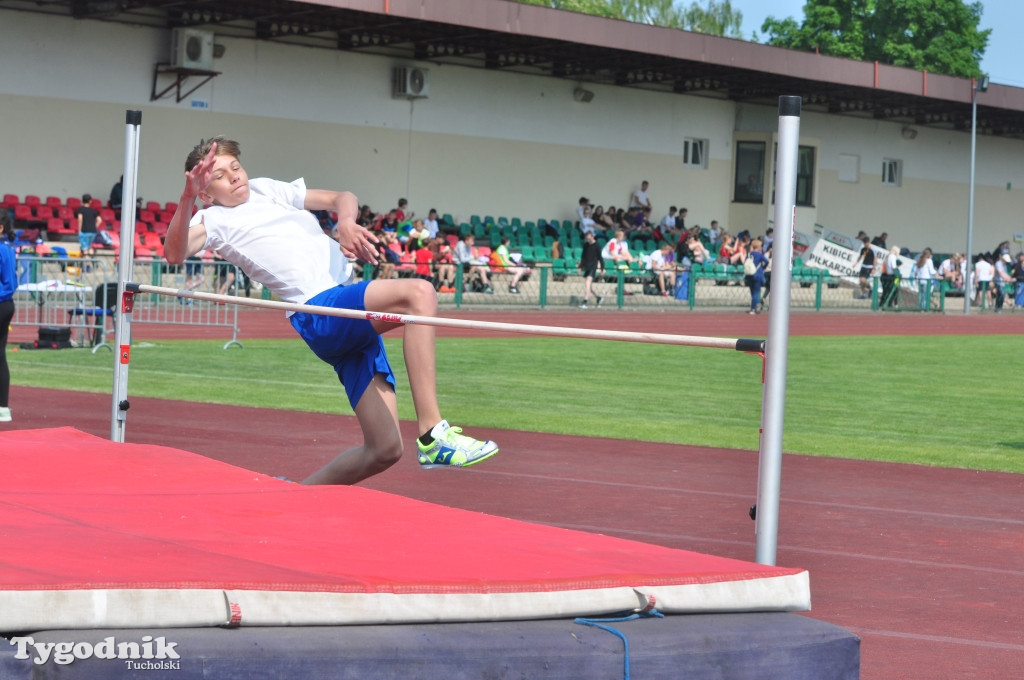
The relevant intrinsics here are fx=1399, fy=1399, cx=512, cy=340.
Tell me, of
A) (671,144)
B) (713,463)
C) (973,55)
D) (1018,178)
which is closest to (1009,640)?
(713,463)

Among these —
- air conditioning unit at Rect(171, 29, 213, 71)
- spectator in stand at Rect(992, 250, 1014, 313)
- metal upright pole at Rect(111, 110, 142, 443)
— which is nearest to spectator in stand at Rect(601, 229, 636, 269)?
air conditioning unit at Rect(171, 29, 213, 71)

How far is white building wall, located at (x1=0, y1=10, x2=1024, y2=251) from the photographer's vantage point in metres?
28.2

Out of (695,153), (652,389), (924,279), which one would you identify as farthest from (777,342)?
(695,153)

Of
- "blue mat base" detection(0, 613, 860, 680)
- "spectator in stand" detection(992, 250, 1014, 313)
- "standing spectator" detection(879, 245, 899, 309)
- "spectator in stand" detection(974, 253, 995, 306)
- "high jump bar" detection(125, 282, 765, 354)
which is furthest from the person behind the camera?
"spectator in stand" detection(992, 250, 1014, 313)

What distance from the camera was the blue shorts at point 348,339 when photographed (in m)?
5.53

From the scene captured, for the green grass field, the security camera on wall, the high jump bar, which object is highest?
the security camera on wall

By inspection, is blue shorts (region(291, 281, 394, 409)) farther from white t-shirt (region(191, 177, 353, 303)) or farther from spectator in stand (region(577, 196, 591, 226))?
spectator in stand (region(577, 196, 591, 226))

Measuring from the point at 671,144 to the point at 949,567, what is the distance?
3476 centimetres

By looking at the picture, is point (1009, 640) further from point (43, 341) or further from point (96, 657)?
point (43, 341)

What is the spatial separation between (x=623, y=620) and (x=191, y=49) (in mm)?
27201

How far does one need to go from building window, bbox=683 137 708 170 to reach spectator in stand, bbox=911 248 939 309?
717 centimetres

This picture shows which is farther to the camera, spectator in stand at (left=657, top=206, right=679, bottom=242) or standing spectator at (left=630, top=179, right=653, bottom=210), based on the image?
standing spectator at (left=630, top=179, right=653, bottom=210)

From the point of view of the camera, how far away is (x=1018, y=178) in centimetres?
5103

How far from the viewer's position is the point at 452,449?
17.1 ft
